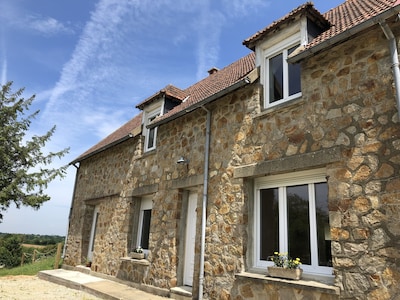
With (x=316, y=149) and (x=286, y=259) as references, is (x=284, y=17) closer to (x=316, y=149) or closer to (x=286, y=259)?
(x=316, y=149)

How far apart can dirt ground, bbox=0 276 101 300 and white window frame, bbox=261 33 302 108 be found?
20.0 feet

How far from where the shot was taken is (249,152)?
18.9 ft

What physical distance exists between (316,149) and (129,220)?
6104 mm

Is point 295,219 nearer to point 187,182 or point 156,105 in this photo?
point 187,182

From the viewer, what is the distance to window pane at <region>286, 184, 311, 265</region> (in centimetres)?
472

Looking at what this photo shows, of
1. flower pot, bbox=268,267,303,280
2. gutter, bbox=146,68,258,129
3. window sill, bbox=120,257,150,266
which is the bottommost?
window sill, bbox=120,257,150,266

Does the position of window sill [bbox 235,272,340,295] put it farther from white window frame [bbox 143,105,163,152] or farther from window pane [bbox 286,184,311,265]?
white window frame [bbox 143,105,163,152]

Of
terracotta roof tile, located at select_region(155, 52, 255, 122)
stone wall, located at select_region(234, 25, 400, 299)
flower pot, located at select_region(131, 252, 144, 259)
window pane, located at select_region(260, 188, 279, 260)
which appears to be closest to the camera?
stone wall, located at select_region(234, 25, 400, 299)

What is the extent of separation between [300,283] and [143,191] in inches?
206

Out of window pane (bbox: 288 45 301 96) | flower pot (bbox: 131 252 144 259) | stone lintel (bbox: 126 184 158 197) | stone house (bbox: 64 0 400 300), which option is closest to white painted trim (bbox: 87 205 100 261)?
stone house (bbox: 64 0 400 300)

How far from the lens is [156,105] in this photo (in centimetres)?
962

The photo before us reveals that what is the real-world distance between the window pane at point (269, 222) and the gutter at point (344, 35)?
2339 millimetres

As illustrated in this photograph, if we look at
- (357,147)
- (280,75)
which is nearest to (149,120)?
(280,75)

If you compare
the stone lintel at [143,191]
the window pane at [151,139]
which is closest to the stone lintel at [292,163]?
the stone lintel at [143,191]
